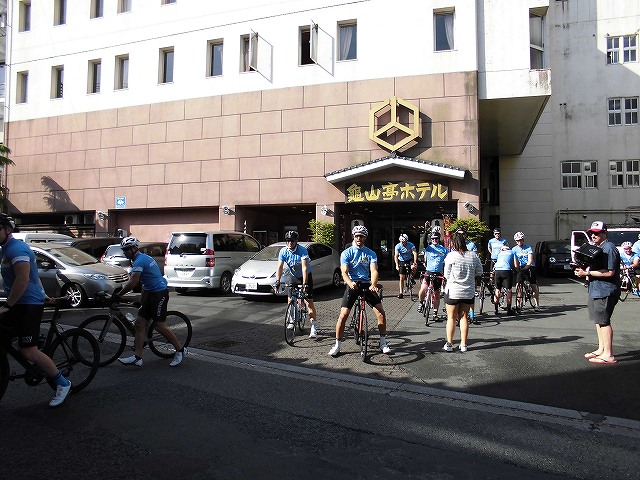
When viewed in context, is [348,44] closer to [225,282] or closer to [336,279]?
[336,279]

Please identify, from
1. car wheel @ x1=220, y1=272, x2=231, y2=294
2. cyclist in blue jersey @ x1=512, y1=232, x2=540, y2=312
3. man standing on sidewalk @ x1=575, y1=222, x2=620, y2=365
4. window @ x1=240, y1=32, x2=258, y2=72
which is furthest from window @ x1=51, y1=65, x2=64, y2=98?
man standing on sidewalk @ x1=575, y1=222, x2=620, y2=365

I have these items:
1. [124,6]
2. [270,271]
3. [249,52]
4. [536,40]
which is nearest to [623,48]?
[536,40]

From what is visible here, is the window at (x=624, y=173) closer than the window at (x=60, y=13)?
No

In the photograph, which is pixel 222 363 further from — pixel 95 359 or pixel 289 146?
pixel 289 146

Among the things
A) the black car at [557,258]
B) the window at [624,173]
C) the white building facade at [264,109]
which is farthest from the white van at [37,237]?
the window at [624,173]

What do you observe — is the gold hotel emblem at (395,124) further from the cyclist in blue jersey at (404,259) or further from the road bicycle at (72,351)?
the road bicycle at (72,351)

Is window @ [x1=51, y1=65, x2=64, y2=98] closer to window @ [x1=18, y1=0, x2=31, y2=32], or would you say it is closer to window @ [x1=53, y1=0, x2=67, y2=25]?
window @ [x1=53, y1=0, x2=67, y2=25]

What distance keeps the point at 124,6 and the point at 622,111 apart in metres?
25.8

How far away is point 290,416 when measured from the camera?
4355 mm

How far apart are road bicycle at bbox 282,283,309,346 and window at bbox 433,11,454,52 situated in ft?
42.1

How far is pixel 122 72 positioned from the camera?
70.8ft

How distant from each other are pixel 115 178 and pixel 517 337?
737 inches

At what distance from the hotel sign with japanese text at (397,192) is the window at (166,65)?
9.99 metres

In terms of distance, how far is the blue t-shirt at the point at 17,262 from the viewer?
4.23 m
